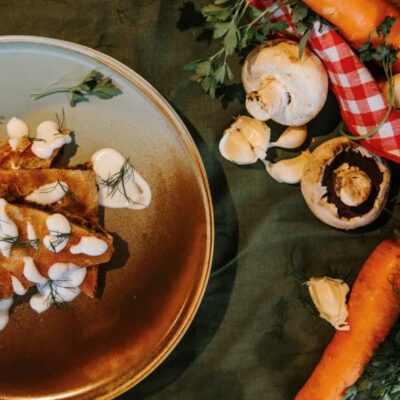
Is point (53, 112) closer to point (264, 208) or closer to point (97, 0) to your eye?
point (97, 0)

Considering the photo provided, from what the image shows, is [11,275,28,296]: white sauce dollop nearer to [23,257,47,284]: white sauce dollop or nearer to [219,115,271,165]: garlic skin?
[23,257,47,284]: white sauce dollop

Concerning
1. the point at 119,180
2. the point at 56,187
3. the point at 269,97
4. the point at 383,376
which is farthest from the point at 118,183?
the point at 383,376

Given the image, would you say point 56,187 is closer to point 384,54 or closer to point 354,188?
point 354,188

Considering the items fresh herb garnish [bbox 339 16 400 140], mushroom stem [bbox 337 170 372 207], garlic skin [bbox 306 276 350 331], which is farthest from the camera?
garlic skin [bbox 306 276 350 331]

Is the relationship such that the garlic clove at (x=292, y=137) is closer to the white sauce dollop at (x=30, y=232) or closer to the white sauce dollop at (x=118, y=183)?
the white sauce dollop at (x=118, y=183)

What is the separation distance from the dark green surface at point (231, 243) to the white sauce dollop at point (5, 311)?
41 cm

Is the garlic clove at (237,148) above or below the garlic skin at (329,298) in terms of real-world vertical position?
above

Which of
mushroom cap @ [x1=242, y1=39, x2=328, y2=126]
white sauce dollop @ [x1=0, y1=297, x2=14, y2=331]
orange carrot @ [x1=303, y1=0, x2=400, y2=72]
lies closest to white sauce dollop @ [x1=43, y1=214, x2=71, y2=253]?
white sauce dollop @ [x1=0, y1=297, x2=14, y2=331]

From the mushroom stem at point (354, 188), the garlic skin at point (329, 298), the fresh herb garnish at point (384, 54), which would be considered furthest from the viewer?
the garlic skin at point (329, 298)

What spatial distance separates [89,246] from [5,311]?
32 cm

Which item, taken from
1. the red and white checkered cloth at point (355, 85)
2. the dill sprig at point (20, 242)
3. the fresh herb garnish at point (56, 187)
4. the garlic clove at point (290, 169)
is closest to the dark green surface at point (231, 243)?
the garlic clove at point (290, 169)

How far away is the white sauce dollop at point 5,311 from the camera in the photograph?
1.49m

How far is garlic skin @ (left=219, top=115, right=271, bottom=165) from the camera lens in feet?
4.89

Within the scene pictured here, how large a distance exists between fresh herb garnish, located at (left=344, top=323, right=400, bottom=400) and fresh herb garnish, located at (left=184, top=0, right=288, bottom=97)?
0.83 meters
